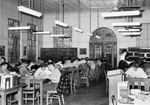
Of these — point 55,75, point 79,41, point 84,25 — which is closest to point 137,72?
point 55,75

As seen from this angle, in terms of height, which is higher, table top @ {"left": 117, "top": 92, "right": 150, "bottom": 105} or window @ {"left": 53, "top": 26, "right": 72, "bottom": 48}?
window @ {"left": 53, "top": 26, "right": 72, "bottom": 48}

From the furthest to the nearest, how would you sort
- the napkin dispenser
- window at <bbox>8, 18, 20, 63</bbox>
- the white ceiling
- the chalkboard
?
the chalkboard → the white ceiling → window at <bbox>8, 18, 20, 63</bbox> → the napkin dispenser

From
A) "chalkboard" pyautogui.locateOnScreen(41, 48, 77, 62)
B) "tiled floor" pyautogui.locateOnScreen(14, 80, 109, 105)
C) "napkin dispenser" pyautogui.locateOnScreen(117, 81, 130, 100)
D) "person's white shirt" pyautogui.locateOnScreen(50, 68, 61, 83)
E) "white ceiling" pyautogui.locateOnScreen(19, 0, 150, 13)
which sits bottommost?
"tiled floor" pyautogui.locateOnScreen(14, 80, 109, 105)

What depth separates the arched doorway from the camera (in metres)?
15.3

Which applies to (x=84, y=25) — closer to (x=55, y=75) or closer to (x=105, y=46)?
(x=105, y=46)

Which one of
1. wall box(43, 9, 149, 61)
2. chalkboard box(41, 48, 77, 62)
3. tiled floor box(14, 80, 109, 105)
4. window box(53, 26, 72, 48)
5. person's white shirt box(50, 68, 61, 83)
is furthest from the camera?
window box(53, 26, 72, 48)

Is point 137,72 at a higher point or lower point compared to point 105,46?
lower

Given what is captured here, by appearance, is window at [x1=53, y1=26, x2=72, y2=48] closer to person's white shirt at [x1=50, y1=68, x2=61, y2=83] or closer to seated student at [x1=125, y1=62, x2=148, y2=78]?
A: seated student at [x1=125, y1=62, x2=148, y2=78]

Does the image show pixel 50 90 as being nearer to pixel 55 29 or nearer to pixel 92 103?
pixel 92 103

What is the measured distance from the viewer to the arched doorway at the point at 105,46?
50.1 ft

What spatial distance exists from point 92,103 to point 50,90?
1423mm

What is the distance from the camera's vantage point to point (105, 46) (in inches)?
613

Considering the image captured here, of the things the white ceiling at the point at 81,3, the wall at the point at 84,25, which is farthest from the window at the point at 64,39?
the white ceiling at the point at 81,3

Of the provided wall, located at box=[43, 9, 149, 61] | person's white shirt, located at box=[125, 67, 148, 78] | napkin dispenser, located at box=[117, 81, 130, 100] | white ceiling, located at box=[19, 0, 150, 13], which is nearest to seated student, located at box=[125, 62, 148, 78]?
person's white shirt, located at box=[125, 67, 148, 78]
